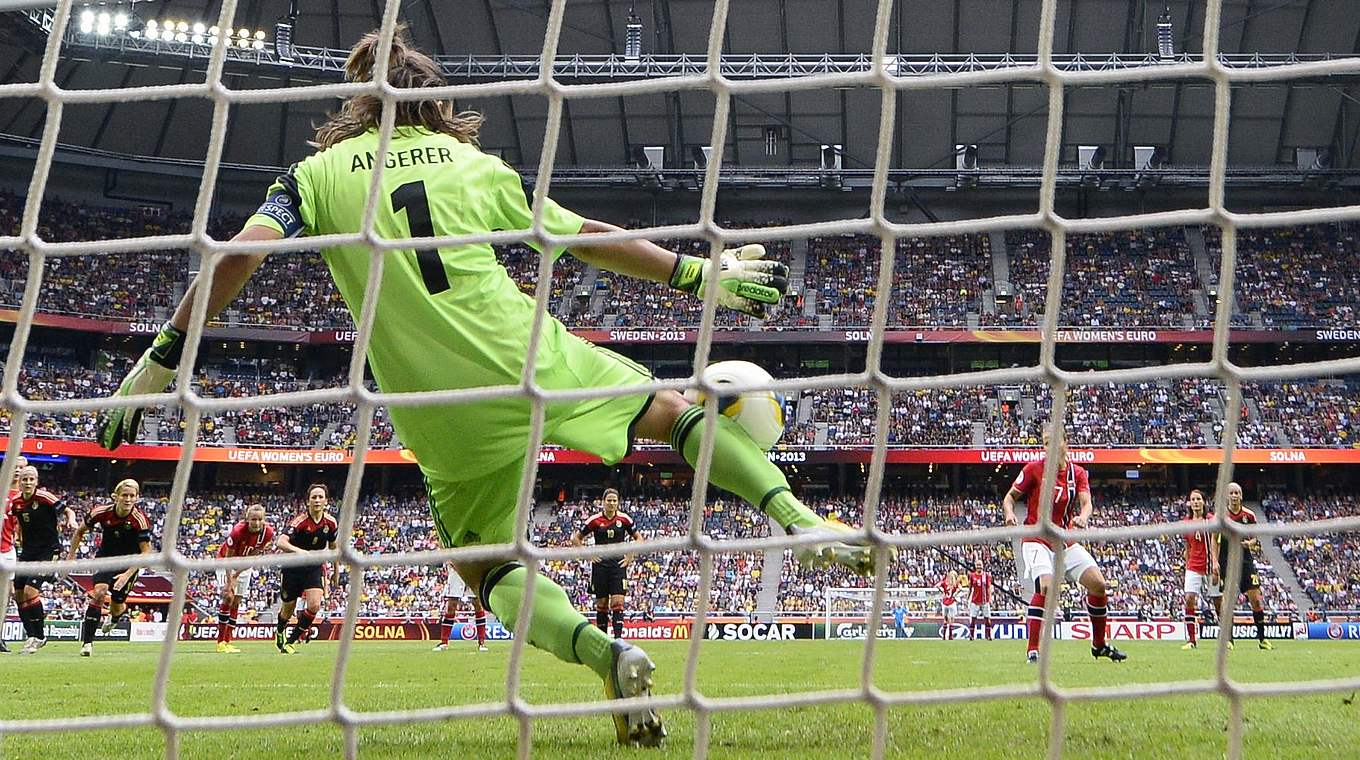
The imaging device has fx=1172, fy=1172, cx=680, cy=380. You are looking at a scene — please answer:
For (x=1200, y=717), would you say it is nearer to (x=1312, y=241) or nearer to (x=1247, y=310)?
(x=1247, y=310)

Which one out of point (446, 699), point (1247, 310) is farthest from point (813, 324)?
point (446, 699)

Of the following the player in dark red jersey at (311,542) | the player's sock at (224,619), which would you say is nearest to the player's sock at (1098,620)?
the player in dark red jersey at (311,542)

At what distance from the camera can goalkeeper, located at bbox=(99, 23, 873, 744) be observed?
3.19 metres

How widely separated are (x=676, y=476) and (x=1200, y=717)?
24.3 m

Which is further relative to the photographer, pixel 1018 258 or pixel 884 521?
pixel 1018 258

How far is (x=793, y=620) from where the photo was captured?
67.3 feet

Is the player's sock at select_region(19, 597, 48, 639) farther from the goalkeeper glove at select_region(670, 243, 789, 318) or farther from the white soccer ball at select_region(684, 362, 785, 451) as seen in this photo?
the goalkeeper glove at select_region(670, 243, 789, 318)

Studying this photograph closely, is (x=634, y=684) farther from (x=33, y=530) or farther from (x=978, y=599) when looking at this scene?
(x=978, y=599)

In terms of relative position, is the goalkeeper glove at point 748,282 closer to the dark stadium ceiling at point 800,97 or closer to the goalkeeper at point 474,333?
the goalkeeper at point 474,333

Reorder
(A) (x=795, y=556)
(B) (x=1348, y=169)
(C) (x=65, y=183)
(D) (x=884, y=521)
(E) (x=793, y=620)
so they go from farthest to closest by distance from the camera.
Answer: (C) (x=65, y=183), (B) (x=1348, y=169), (D) (x=884, y=521), (E) (x=793, y=620), (A) (x=795, y=556)

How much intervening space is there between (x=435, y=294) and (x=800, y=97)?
87.2 ft

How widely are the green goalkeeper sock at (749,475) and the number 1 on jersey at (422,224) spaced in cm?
84

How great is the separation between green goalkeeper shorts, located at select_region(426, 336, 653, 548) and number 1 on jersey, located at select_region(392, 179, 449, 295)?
0.40 metres

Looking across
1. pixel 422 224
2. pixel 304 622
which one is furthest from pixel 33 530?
pixel 422 224
